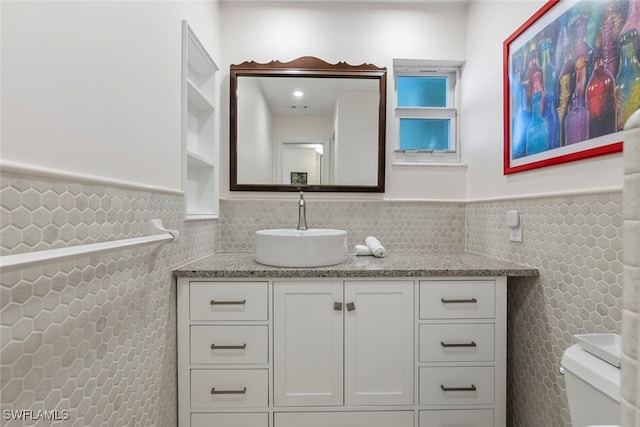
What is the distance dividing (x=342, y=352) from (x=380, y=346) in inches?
6.5

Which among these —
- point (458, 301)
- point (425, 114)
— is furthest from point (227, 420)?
point (425, 114)

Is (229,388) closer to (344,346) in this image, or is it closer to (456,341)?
(344,346)

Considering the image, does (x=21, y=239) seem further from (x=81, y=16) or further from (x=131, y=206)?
(x=81, y=16)

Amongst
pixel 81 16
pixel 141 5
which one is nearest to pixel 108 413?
pixel 81 16

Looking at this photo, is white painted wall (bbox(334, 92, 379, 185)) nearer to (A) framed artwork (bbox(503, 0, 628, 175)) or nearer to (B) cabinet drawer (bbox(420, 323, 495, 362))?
(A) framed artwork (bbox(503, 0, 628, 175))

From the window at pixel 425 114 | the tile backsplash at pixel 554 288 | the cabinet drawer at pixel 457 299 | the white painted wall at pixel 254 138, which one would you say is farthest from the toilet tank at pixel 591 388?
the white painted wall at pixel 254 138

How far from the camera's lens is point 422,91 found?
1983 mm

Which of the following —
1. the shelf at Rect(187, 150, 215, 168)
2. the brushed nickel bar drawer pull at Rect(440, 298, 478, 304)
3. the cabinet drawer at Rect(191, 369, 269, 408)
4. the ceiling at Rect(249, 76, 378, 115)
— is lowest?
the cabinet drawer at Rect(191, 369, 269, 408)

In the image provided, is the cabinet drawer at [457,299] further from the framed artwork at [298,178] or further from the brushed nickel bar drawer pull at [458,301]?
the framed artwork at [298,178]

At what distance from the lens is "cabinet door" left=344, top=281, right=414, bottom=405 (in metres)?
1.29

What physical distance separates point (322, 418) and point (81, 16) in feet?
5.23

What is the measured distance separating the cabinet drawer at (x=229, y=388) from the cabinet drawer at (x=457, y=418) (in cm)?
70

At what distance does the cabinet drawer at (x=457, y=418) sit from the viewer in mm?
1294

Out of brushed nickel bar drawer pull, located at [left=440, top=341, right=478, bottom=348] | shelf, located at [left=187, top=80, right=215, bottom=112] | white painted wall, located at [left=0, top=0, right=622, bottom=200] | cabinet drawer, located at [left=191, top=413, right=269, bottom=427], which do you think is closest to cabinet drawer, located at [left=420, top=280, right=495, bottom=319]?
brushed nickel bar drawer pull, located at [left=440, top=341, right=478, bottom=348]
